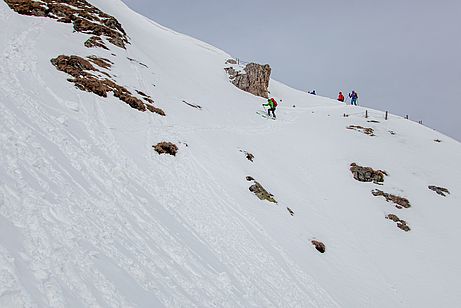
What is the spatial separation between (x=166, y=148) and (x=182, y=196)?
3.47m

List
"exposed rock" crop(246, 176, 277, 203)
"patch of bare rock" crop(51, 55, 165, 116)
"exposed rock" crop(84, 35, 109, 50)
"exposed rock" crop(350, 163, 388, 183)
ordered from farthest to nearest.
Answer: "exposed rock" crop(350, 163, 388, 183) < "exposed rock" crop(84, 35, 109, 50) < "patch of bare rock" crop(51, 55, 165, 116) < "exposed rock" crop(246, 176, 277, 203)

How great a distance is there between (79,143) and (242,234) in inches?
236

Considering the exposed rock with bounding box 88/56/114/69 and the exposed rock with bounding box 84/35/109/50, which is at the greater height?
the exposed rock with bounding box 84/35/109/50

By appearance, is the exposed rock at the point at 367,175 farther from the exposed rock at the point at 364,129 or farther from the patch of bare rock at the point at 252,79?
the patch of bare rock at the point at 252,79

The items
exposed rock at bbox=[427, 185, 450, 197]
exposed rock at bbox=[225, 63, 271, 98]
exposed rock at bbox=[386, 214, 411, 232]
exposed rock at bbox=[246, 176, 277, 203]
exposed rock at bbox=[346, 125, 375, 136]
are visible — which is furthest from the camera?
exposed rock at bbox=[225, 63, 271, 98]

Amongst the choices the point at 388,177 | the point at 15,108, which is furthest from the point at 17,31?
the point at 388,177

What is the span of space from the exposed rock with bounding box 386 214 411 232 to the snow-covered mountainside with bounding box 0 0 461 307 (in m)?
0.08

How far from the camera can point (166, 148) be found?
1326 cm

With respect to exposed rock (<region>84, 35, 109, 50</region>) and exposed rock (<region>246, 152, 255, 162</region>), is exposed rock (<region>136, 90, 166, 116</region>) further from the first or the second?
exposed rock (<region>84, 35, 109, 50</region>)

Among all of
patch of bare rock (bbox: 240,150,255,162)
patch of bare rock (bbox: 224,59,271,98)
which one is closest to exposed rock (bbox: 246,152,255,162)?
patch of bare rock (bbox: 240,150,255,162)

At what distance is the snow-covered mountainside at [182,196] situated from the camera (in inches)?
208

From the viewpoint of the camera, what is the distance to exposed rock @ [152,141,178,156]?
12883mm

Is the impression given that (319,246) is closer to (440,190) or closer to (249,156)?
(249,156)

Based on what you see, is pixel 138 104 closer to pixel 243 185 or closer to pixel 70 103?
pixel 70 103
